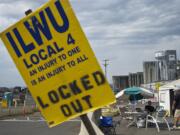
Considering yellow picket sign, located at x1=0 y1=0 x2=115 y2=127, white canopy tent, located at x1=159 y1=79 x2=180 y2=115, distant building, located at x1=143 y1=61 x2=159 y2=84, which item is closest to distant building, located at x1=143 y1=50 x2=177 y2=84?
distant building, located at x1=143 y1=61 x2=159 y2=84

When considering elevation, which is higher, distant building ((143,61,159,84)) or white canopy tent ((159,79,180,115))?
white canopy tent ((159,79,180,115))

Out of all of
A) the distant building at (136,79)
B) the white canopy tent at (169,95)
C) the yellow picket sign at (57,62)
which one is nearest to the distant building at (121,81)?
the distant building at (136,79)

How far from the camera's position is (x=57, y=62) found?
3463 millimetres

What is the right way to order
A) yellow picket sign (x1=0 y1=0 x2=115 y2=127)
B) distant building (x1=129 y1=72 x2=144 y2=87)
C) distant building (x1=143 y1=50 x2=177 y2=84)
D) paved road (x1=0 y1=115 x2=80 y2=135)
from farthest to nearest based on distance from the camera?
distant building (x1=129 y1=72 x2=144 y2=87) < distant building (x1=143 y1=50 x2=177 y2=84) < paved road (x1=0 y1=115 x2=80 y2=135) < yellow picket sign (x1=0 y1=0 x2=115 y2=127)

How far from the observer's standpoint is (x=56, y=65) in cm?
346

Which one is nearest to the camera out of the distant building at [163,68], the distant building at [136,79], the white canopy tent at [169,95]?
the white canopy tent at [169,95]

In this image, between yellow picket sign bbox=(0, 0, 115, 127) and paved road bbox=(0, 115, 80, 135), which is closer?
yellow picket sign bbox=(0, 0, 115, 127)

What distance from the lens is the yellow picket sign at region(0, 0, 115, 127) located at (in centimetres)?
341

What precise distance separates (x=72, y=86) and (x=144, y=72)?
146588mm

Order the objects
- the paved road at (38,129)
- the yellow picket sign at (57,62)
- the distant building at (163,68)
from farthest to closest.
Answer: the distant building at (163,68) → the paved road at (38,129) → the yellow picket sign at (57,62)

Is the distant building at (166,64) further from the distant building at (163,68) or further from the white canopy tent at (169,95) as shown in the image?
the white canopy tent at (169,95)

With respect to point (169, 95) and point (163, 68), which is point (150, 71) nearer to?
point (163, 68)

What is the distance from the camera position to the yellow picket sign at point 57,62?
3.41 m

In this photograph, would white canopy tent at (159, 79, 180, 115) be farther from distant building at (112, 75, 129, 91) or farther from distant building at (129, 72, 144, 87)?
distant building at (129, 72, 144, 87)
